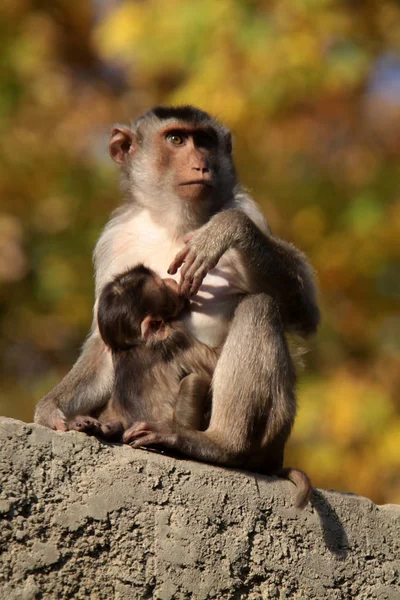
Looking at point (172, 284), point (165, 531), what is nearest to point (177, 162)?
point (172, 284)

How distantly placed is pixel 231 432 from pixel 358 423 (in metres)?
5.86

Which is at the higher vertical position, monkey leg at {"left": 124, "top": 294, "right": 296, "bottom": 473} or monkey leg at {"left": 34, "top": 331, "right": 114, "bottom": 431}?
monkey leg at {"left": 34, "top": 331, "right": 114, "bottom": 431}

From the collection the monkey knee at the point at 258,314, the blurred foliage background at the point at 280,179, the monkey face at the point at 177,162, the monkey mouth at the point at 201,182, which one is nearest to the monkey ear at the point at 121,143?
the monkey face at the point at 177,162

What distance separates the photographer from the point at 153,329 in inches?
244

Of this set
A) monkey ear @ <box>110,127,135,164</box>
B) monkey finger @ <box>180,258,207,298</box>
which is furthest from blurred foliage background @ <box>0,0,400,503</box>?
monkey finger @ <box>180,258,207,298</box>

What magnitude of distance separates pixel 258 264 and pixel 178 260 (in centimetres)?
46

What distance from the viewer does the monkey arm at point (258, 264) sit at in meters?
6.03

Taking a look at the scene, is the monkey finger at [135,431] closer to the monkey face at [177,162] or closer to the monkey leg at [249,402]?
the monkey leg at [249,402]

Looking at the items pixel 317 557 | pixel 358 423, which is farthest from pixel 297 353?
pixel 358 423

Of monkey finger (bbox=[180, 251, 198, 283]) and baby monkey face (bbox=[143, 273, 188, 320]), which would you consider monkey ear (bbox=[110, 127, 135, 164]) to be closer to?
baby monkey face (bbox=[143, 273, 188, 320])

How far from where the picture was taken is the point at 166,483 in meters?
5.20

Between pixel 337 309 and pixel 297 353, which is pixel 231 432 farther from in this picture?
pixel 337 309

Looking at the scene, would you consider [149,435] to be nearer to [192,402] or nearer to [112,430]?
[112,430]

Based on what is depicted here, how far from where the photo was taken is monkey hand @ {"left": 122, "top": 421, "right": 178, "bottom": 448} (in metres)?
5.53
